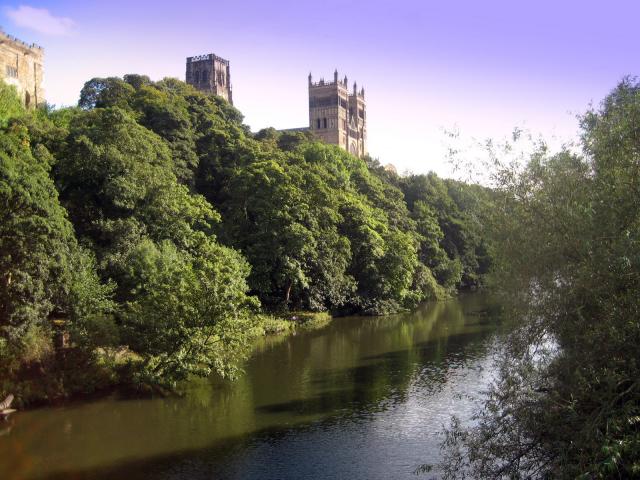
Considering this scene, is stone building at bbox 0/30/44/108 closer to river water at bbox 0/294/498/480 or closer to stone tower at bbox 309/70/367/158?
river water at bbox 0/294/498/480

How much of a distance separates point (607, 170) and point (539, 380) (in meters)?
5.22

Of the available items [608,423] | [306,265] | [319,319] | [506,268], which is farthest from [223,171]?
[608,423]

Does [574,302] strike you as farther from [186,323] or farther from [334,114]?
[334,114]

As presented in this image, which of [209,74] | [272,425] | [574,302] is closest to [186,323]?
[272,425]

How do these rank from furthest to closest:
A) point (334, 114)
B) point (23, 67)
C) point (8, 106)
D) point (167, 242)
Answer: point (334, 114) < point (23, 67) < point (8, 106) < point (167, 242)

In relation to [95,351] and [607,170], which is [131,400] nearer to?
[95,351]

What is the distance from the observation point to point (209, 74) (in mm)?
132000

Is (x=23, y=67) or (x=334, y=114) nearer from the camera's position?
(x=23, y=67)

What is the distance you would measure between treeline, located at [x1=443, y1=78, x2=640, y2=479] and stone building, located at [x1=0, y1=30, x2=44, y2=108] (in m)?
63.3

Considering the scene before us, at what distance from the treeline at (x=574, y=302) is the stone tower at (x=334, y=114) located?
112 metres

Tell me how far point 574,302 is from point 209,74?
128 meters

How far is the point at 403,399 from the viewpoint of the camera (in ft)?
91.8

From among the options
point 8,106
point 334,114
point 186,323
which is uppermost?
point 334,114

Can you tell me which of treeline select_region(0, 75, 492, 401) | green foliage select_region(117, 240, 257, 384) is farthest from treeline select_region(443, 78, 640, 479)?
green foliage select_region(117, 240, 257, 384)
